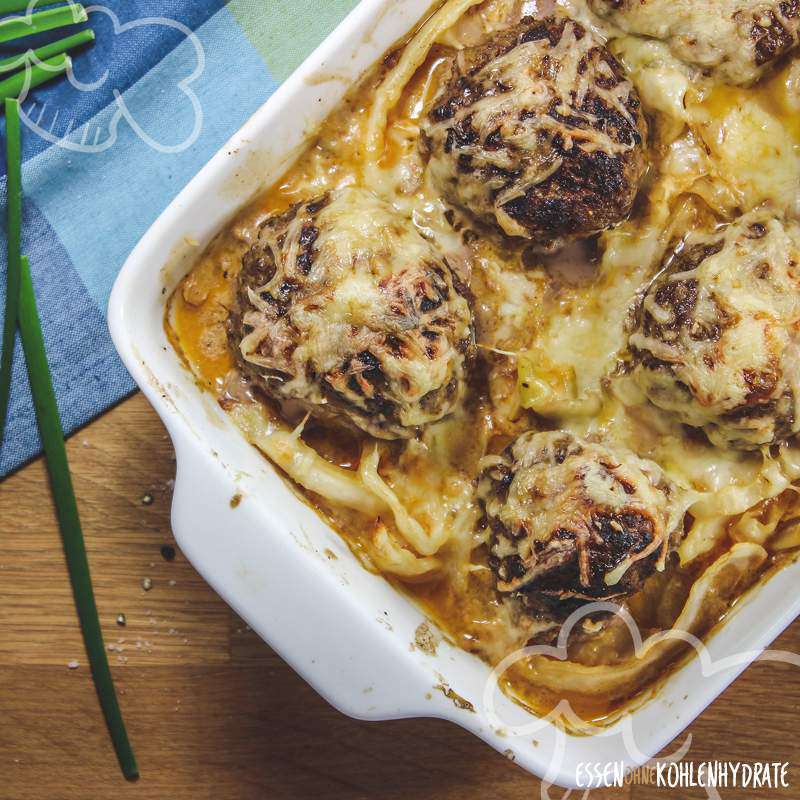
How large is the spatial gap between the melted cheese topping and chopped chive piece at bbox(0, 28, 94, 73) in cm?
90

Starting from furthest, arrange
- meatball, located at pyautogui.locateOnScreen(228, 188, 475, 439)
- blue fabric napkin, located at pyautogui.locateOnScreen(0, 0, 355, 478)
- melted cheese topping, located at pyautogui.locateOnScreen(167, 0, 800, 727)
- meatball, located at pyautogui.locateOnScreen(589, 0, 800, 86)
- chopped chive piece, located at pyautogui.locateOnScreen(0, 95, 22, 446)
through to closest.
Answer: blue fabric napkin, located at pyautogui.locateOnScreen(0, 0, 355, 478), chopped chive piece, located at pyautogui.locateOnScreen(0, 95, 22, 446), melted cheese topping, located at pyautogui.locateOnScreen(167, 0, 800, 727), meatball, located at pyautogui.locateOnScreen(589, 0, 800, 86), meatball, located at pyautogui.locateOnScreen(228, 188, 475, 439)

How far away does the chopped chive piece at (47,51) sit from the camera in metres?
2.53

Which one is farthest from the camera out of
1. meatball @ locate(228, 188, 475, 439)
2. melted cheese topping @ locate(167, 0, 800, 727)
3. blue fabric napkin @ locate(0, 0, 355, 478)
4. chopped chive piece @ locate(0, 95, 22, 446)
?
blue fabric napkin @ locate(0, 0, 355, 478)

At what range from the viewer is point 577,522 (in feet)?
6.39

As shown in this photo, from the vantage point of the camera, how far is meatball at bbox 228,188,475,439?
1924 millimetres

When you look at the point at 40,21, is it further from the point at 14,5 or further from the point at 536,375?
the point at 536,375

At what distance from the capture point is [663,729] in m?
2.04

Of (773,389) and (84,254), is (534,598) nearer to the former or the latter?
(773,389)

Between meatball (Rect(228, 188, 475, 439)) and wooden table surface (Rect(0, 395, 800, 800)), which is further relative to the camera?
wooden table surface (Rect(0, 395, 800, 800))

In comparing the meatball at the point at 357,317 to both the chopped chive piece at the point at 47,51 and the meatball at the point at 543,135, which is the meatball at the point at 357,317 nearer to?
the meatball at the point at 543,135

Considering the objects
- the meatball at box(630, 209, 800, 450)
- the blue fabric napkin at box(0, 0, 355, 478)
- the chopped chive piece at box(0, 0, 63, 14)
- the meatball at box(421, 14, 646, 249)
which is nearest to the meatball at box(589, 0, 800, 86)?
Answer: the meatball at box(421, 14, 646, 249)

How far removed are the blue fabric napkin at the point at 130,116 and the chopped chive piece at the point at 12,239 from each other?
96mm

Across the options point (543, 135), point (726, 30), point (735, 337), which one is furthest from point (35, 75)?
point (735, 337)

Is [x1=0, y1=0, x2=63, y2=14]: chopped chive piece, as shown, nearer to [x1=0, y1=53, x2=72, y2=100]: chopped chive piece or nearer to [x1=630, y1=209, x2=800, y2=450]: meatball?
[x1=0, y1=53, x2=72, y2=100]: chopped chive piece
